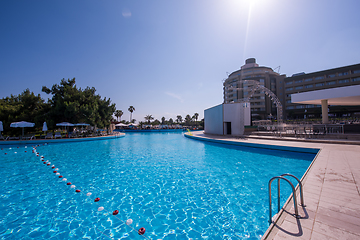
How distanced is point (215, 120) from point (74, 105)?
19941 millimetres

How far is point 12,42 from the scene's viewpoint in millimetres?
13273

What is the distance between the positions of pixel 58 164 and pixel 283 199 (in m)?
10.7

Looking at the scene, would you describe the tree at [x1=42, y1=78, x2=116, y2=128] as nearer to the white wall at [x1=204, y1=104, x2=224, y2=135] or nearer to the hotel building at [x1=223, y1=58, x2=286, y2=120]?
the white wall at [x1=204, y1=104, x2=224, y2=135]

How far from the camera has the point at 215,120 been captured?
71.4 feet

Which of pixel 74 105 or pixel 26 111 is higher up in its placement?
pixel 74 105

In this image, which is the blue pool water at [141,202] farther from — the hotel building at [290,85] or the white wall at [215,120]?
the hotel building at [290,85]

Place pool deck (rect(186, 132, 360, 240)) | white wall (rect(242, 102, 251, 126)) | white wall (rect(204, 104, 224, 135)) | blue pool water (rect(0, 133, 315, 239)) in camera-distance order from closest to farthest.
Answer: pool deck (rect(186, 132, 360, 240)) < blue pool water (rect(0, 133, 315, 239)) < white wall (rect(242, 102, 251, 126)) < white wall (rect(204, 104, 224, 135))

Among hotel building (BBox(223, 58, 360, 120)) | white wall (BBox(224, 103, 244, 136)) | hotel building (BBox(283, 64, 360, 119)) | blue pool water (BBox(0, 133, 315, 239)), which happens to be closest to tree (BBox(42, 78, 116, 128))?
blue pool water (BBox(0, 133, 315, 239))

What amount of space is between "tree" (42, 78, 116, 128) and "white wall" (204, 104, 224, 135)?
679 inches

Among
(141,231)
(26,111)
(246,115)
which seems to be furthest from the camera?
(246,115)

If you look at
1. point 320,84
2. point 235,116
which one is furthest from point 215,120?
point 320,84

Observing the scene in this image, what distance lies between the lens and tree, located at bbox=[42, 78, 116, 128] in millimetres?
20031

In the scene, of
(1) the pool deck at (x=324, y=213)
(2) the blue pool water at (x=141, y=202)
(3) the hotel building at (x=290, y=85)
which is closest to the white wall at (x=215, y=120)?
(2) the blue pool water at (x=141, y=202)

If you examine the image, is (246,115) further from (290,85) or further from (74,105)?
(290,85)
